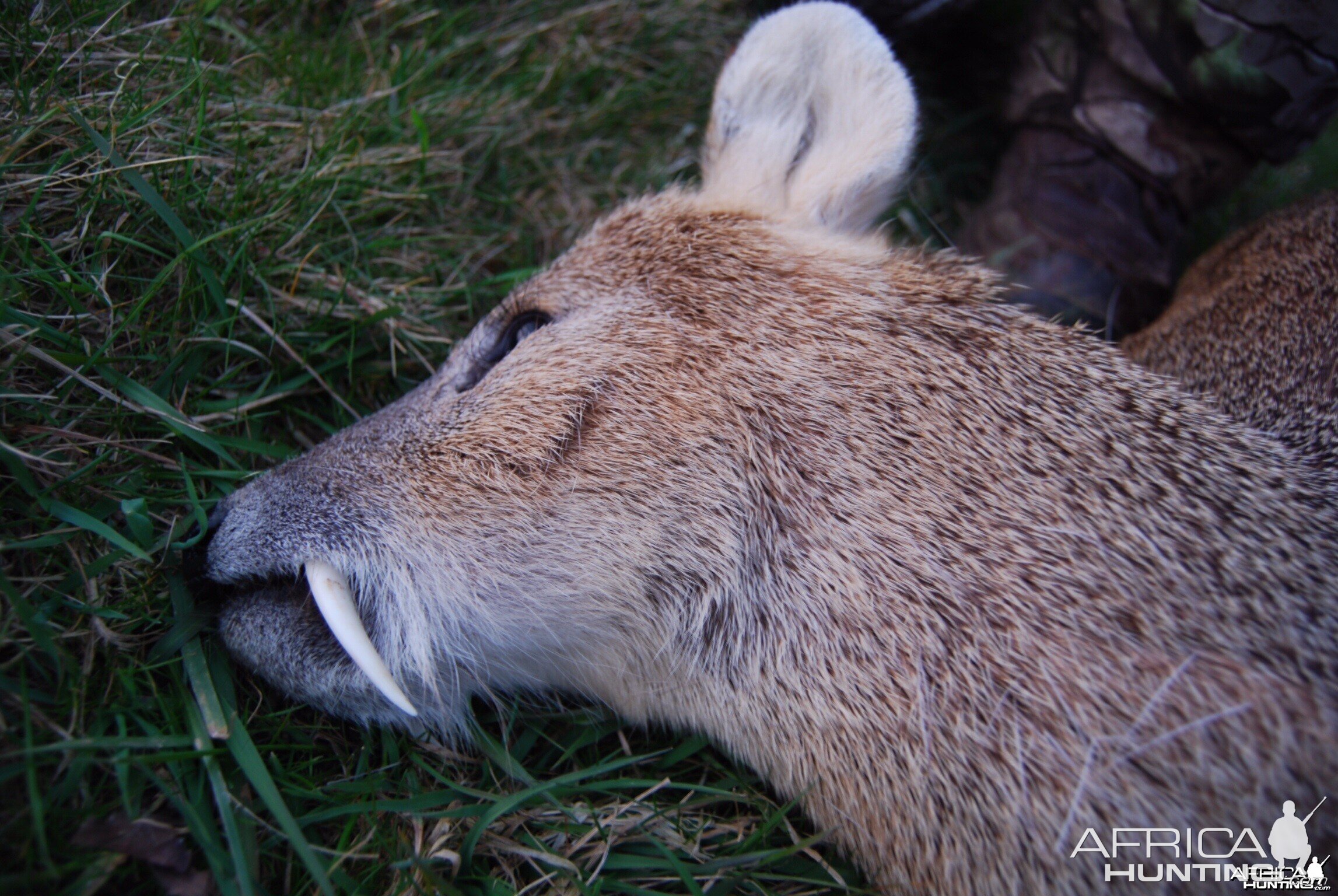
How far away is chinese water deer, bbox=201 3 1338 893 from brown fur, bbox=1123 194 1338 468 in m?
0.42

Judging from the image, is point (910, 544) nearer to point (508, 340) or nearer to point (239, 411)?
point (508, 340)

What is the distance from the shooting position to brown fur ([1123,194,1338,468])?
242 cm

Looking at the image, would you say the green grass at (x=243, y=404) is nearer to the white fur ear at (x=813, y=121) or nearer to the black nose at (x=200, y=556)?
the black nose at (x=200, y=556)

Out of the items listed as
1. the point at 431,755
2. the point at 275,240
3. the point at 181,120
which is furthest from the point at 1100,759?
the point at 181,120

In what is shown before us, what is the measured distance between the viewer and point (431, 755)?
2330mm

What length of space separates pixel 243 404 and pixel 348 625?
1020mm

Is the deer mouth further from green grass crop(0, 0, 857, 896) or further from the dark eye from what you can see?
the dark eye

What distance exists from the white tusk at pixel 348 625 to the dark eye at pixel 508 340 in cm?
70

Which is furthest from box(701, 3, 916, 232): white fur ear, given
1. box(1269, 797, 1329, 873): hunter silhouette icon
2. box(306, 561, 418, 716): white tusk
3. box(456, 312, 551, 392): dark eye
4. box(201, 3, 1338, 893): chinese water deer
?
box(1269, 797, 1329, 873): hunter silhouette icon

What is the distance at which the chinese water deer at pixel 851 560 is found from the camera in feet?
5.71

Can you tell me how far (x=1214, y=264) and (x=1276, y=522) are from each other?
187cm

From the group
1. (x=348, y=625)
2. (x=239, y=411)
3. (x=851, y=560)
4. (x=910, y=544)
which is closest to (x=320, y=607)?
(x=348, y=625)

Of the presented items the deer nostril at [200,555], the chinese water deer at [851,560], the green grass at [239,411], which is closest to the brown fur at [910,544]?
the chinese water deer at [851,560]

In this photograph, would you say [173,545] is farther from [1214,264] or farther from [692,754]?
[1214,264]
